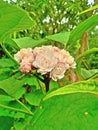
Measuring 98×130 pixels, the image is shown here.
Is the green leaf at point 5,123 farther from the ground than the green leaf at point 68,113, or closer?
closer

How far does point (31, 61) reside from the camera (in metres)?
0.91

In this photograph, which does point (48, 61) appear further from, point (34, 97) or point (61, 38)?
point (34, 97)

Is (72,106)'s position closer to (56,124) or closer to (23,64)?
(56,124)

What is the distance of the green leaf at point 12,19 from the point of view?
40 cm

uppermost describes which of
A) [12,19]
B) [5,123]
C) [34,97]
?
[12,19]

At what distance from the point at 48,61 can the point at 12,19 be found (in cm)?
46

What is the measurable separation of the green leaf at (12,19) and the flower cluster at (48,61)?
39cm

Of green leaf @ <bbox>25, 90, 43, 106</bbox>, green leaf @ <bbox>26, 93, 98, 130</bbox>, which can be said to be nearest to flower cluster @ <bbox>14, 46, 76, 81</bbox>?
green leaf @ <bbox>26, 93, 98, 130</bbox>

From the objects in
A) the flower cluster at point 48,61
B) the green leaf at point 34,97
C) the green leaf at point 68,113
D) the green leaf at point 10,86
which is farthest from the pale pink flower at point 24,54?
the green leaf at point 34,97

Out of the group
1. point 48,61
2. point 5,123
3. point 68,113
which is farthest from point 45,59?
point 68,113

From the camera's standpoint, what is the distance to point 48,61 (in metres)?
0.88

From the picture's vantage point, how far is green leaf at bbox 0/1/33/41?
1.31 feet

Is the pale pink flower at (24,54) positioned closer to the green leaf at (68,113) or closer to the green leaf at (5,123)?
the green leaf at (5,123)

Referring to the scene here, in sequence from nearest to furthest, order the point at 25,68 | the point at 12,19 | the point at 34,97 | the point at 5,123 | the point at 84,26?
the point at 12,19, the point at 84,26, the point at 5,123, the point at 25,68, the point at 34,97
